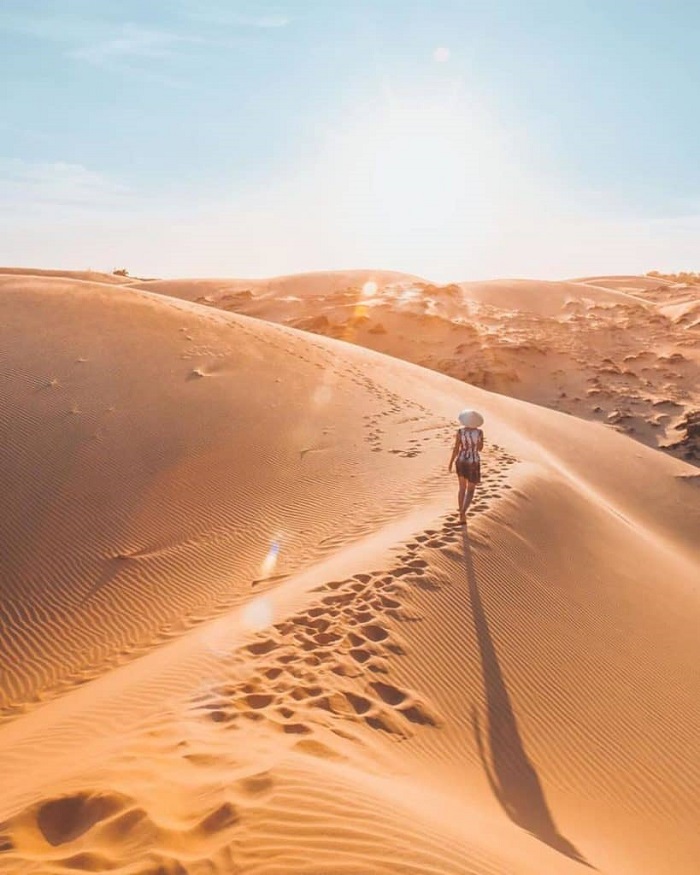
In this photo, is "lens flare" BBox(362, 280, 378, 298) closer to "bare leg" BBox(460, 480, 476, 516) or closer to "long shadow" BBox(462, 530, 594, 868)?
"bare leg" BBox(460, 480, 476, 516)

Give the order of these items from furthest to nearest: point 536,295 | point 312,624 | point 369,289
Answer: point 536,295 → point 369,289 → point 312,624

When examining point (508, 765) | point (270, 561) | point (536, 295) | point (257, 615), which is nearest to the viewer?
point (508, 765)

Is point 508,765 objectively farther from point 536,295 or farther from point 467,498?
point 536,295

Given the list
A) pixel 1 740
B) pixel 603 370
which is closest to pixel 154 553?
pixel 1 740

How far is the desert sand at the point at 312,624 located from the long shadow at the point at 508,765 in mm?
24

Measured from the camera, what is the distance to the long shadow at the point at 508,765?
4.50 meters

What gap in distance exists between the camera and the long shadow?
4500 mm

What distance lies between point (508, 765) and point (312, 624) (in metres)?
1.99

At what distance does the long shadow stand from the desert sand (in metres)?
0.02

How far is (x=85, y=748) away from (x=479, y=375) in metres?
21.9

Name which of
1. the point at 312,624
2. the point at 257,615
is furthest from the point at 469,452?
the point at 257,615

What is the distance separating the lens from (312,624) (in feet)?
20.6

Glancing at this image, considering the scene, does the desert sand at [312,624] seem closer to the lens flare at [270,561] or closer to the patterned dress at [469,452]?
the lens flare at [270,561]

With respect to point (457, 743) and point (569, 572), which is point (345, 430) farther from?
point (457, 743)
